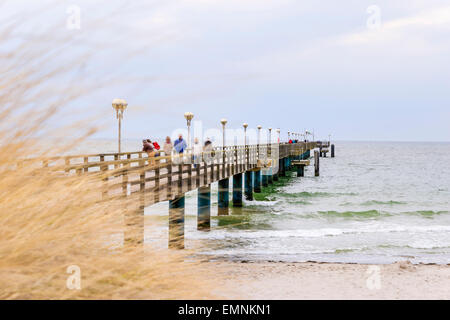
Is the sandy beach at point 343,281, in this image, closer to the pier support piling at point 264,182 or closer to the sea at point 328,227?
the sea at point 328,227

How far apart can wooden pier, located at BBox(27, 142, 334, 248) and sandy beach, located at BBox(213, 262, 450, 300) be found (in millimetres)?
2518

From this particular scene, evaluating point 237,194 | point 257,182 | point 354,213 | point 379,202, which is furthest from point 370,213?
point 257,182

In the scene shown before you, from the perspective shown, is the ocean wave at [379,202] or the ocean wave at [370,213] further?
the ocean wave at [379,202]

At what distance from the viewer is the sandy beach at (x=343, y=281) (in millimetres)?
10227

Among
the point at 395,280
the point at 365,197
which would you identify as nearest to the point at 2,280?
the point at 395,280

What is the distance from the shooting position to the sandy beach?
403 inches

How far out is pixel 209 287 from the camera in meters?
A: 2.30

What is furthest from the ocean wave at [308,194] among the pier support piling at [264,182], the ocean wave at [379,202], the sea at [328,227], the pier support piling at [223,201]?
the pier support piling at [223,201]

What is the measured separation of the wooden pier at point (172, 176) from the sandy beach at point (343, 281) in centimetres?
252

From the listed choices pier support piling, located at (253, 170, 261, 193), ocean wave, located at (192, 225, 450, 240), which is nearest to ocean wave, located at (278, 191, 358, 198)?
pier support piling, located at (253, 170, 261, 193)
